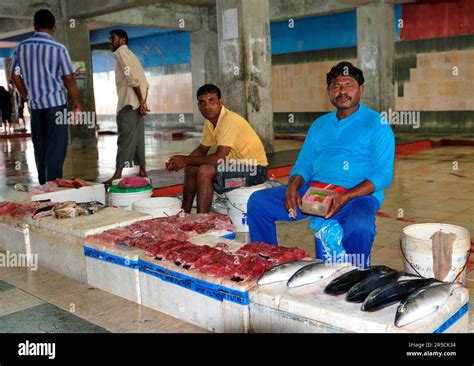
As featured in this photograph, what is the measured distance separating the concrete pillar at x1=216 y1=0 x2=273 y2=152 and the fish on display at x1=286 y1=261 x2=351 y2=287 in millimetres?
7013

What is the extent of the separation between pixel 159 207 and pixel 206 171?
579 mm

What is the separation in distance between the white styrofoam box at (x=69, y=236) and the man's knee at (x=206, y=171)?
35.1 inches

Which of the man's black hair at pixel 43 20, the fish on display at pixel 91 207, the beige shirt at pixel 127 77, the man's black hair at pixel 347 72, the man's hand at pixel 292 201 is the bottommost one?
the fish on display at pixel 91 207

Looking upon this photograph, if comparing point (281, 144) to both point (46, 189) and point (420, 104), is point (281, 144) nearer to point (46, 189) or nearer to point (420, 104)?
point (420, 104)

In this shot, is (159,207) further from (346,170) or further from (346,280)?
(346,280)

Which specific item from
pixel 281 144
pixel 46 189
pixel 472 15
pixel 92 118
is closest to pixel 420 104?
pixel 472 15

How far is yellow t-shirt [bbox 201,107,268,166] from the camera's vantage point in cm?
522

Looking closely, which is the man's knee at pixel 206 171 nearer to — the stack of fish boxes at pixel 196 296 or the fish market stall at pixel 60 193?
the fish market stall at pixel 60 193

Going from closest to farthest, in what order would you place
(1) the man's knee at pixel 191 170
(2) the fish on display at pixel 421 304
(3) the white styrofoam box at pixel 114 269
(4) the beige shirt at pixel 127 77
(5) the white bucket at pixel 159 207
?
(2) the fish on display at pixel 421 304 < (3) the white styrofoam box at pixel 114 269 < (5) the white bucket at pixel 159 207 < (1) the man's knee at pixel 191 170 < (4) the beige shirt at pixel 127 77

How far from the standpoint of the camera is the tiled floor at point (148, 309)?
11.3 feet

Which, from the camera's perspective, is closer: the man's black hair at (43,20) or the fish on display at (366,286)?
the fish on display at (366,286)

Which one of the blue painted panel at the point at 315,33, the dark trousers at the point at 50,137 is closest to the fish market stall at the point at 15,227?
the dark trousers at the point at 50,137

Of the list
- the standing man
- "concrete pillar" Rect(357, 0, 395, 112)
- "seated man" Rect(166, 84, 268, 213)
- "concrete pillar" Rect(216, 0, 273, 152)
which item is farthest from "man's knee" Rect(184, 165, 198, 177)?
"concrete pillar" Rect(357, 0, 395, 112)

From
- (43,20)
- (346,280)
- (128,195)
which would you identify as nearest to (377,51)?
(43,20)
